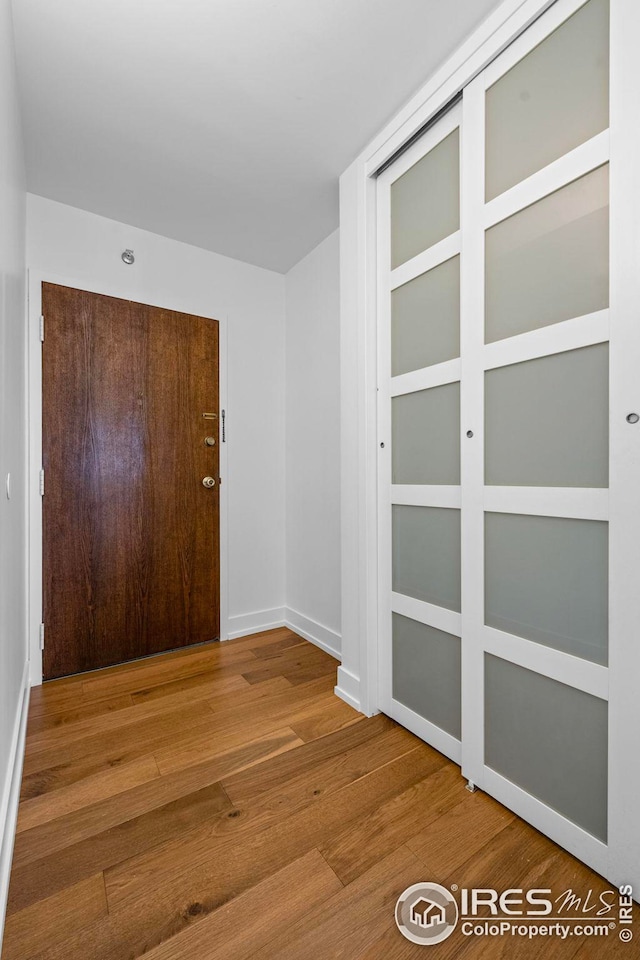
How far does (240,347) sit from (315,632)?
1870 mm

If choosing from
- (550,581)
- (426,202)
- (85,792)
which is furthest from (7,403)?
(550,581)

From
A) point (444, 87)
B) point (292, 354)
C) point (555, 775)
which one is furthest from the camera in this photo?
point (292, 354)

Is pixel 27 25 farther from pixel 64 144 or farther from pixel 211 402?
pixel 211 402

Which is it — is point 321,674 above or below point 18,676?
below

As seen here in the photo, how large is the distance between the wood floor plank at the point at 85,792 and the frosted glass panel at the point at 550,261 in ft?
6.16

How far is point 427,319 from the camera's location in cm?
163

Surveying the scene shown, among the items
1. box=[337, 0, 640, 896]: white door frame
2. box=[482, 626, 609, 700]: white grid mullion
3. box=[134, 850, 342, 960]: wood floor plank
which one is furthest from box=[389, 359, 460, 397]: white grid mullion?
box=[134, 850, 342, 960]: wood floor plank

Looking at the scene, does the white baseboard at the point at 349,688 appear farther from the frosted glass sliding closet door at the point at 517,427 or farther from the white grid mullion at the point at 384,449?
the frosted glass sliding closet door at the point at 517,427

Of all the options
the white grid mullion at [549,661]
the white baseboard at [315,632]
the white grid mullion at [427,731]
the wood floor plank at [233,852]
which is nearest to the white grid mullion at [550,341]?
the white grid mullion at [549,661]

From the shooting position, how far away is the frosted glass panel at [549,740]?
1.13m

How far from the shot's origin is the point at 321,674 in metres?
2.22

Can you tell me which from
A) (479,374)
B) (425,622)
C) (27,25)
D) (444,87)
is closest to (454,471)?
(479,374)

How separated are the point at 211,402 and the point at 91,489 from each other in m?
0.85

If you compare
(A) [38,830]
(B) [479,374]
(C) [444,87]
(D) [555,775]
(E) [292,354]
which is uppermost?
(C) [444,87]
